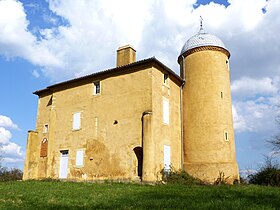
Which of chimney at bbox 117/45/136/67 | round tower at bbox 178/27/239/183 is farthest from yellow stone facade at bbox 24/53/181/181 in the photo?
chimney at bbox 117/45/136/67

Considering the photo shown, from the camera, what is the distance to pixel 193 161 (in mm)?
21656

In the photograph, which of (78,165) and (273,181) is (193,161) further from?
(78,165)

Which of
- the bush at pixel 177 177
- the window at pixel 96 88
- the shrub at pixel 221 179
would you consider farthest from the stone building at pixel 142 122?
the bush at pixel 177 177

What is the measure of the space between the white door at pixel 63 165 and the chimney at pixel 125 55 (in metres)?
8.05

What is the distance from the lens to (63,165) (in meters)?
23.2

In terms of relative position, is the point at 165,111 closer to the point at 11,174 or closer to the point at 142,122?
the point at 142,122

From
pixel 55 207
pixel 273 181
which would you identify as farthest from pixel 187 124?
pixel 55 207

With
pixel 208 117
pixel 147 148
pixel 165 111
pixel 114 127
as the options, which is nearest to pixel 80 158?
pixel 114 127

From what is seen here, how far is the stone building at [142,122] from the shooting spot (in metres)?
19.8

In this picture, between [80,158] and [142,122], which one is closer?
[142,122]

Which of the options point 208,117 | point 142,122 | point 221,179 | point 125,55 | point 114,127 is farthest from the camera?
point 125,55

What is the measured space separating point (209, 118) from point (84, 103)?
9.40 m

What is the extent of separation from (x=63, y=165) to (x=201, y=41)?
14319mm

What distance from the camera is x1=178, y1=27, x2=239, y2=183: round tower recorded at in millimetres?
21062
